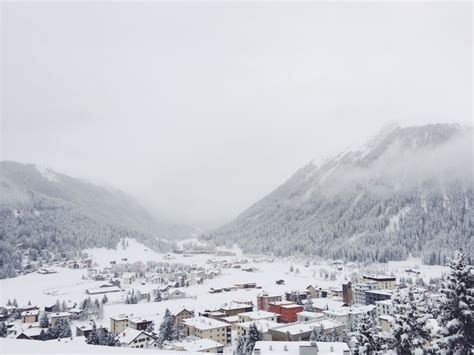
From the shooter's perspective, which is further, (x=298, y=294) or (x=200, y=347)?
(x=298, y=294)

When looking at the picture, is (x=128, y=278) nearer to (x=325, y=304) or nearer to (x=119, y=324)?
(x=119, y=324)

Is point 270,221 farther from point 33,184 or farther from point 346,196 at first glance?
point 33,184

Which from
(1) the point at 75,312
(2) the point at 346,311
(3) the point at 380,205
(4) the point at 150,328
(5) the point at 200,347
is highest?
(3) the point at 380,205

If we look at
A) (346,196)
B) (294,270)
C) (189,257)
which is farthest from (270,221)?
(294,270)

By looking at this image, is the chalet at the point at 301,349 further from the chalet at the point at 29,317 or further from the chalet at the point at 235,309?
the chalet at the point at 29,317

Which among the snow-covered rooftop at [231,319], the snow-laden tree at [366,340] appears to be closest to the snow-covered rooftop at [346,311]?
the snow-covered rooftop at [231,319]

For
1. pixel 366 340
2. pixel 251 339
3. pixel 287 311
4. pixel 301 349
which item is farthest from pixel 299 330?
pixel 366 340

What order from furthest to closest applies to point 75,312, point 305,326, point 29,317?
1. point 75,312
2. point 29,317
3. point 305,326
